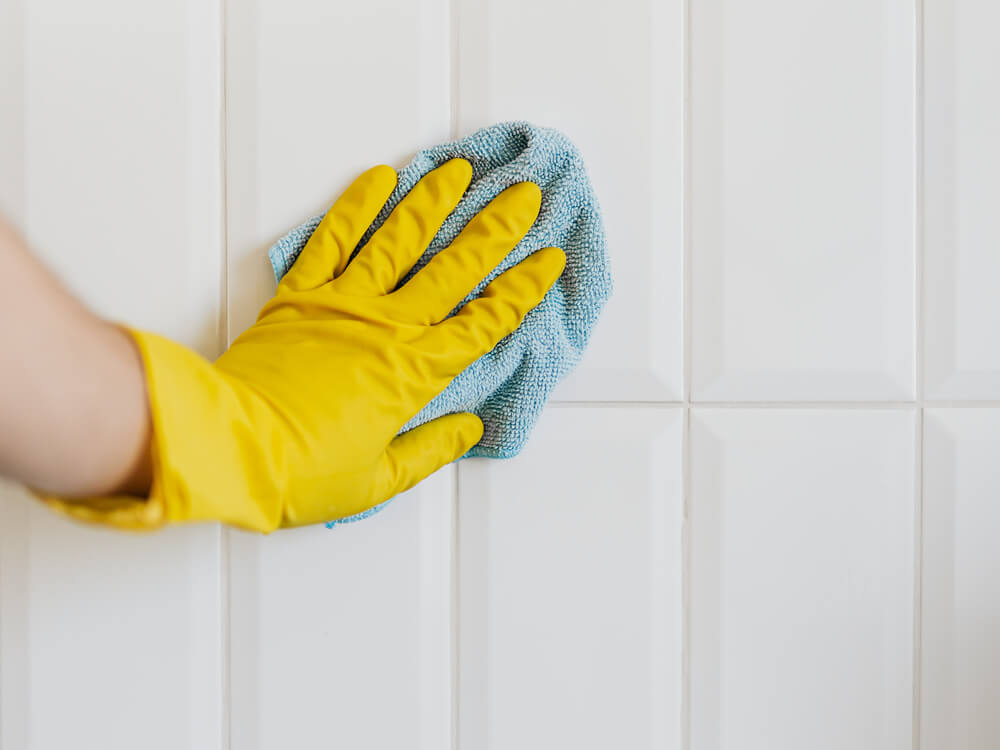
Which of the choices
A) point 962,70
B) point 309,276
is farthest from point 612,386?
point 962,70

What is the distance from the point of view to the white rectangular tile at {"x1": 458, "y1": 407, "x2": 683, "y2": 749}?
1.93 ft

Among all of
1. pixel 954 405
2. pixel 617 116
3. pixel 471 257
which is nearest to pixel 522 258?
pixel 471 257

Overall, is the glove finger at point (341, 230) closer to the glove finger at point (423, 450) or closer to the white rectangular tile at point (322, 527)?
the white rectangular tile at point (322, 527)

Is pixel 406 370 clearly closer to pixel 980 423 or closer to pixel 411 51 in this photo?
pixel 411 51

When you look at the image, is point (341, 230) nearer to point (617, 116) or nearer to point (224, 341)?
point (224, 341)

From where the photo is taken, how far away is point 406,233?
0.54m

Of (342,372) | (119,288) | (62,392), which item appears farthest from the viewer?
(119,288)

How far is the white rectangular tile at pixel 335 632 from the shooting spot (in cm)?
58

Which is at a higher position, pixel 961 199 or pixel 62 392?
pixel 961 199

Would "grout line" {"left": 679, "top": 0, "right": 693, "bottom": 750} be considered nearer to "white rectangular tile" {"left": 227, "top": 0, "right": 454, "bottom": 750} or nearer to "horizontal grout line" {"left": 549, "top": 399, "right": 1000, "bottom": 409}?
"horizontal grout line" {"left": 549, "top": 399, "right": 1000, "bottom": 409}

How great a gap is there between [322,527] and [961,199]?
1.85 feet

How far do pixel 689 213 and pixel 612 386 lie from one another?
15 cm

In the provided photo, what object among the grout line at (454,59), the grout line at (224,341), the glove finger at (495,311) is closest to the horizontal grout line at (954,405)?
the glove finger at (495,311)

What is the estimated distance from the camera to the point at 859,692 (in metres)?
0.59
